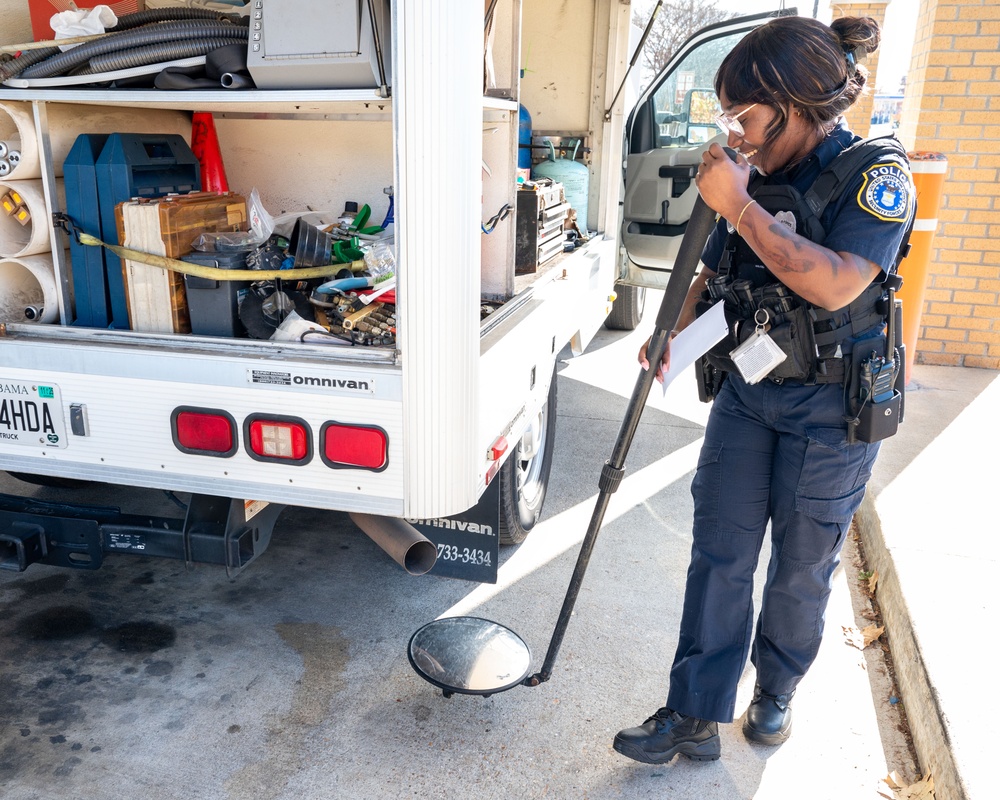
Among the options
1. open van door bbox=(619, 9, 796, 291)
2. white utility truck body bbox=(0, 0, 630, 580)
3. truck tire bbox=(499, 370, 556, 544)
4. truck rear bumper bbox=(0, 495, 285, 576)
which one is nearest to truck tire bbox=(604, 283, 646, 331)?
open van door bbox=(619, 9, 796, 291)

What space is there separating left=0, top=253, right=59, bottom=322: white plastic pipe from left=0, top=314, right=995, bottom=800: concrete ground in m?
1.14

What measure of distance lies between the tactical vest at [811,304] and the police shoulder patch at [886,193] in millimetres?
41

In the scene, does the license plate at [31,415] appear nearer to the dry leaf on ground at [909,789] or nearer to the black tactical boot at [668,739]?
the black tactical boot at [668,739]

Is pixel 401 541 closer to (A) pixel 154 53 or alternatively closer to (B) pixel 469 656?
(B) pixel 469 656

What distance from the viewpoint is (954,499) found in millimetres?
3900

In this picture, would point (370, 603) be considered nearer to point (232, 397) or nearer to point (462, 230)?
point (232, 397)

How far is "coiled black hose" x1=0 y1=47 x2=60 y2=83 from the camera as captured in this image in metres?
2.27

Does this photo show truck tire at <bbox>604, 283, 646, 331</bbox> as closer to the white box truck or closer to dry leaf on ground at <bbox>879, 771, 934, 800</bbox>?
the white box truck

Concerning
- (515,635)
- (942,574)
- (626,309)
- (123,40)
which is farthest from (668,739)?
(626,309)

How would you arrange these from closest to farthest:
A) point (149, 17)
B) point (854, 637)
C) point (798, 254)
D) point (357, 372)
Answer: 1. point (798, 254)
2. point (357, 372)
3. point (149, 17)
4. point (854, 637)

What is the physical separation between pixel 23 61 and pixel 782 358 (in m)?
2.12

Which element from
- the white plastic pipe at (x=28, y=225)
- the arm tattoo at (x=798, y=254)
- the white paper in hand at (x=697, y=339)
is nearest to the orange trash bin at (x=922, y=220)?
the white paper in hand at (x=697, y=339)

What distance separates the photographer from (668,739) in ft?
7.93

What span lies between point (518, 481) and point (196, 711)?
141 centimetres
